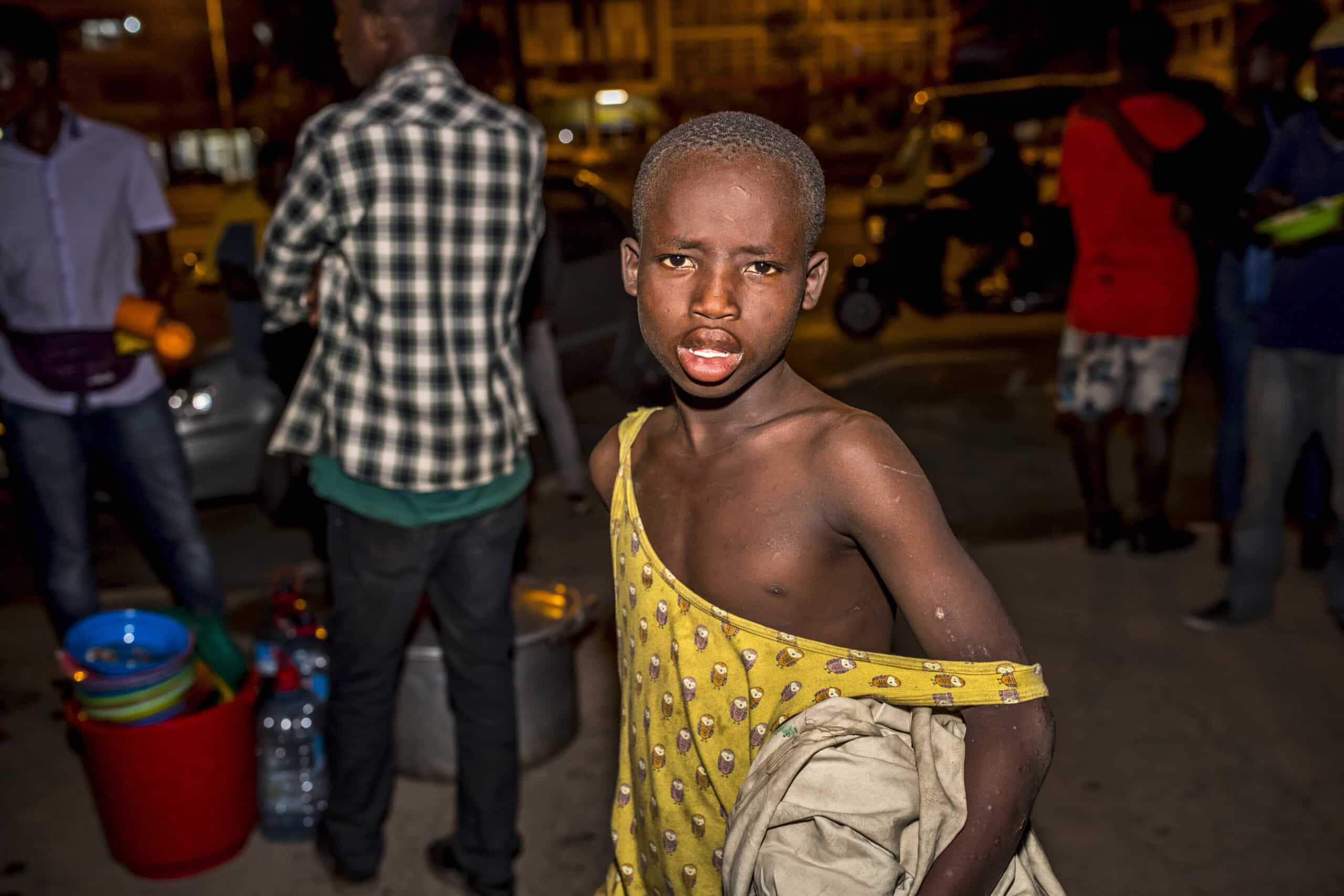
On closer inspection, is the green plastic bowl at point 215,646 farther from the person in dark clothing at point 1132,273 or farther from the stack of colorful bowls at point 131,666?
the person in dark clothing at point 1132,273

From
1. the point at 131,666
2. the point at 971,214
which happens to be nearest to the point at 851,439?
the point at 131,666

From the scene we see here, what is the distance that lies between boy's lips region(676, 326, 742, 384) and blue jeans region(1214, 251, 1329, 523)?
4.21 metres

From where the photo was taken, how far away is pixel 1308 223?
393 centimetres

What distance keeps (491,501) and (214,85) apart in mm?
48436

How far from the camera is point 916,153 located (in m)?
11.0

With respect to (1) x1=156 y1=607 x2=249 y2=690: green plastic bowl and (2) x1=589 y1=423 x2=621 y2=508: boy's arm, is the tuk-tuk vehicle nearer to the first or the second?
(1) x1=156 y1=607 x2=249 y2=690: green plastic bowl

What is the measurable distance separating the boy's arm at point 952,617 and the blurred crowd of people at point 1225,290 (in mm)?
3363

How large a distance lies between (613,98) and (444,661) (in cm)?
3825

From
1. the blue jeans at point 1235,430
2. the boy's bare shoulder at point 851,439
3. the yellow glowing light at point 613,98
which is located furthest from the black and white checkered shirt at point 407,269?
the yellow glowing light at point 613,98

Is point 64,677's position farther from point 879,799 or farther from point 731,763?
point 879,799

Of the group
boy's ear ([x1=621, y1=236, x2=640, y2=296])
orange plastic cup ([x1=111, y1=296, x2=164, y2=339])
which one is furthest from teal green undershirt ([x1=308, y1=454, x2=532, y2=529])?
boy's ear ([x1=621, y1=236, x2=640, y2=296])

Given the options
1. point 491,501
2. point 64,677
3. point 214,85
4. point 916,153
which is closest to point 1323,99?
point 491,501

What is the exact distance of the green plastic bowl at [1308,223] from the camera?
3883 mm

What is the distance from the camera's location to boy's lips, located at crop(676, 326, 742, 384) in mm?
1419
